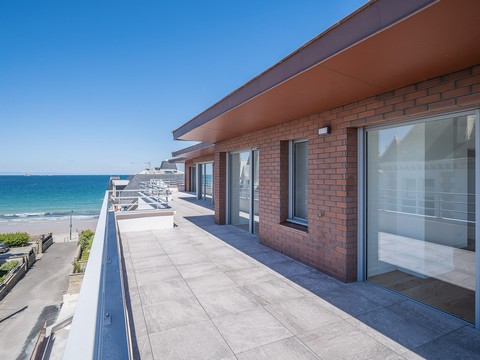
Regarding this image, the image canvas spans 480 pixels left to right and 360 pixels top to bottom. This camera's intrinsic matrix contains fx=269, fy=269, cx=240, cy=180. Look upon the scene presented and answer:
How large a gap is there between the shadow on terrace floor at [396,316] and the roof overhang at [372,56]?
2.64m

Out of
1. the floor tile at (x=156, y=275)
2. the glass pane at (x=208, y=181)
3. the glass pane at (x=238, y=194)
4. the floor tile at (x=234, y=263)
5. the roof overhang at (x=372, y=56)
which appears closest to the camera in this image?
the roof overhang at (x=372, y=56)

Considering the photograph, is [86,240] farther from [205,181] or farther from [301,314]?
[301,314]

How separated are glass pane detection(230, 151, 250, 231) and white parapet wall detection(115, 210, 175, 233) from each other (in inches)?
79.5

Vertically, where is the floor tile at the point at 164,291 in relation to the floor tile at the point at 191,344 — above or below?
above

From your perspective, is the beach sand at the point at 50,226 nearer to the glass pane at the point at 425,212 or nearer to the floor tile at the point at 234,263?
the floor tile at the point at 234,263

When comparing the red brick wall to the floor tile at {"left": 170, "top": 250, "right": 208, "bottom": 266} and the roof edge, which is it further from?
the floor tile at {"left": 170, "top": 250, "right": 208, "bottom": 266}

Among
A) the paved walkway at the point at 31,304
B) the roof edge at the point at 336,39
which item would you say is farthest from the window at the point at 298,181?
the paved walkway at the point at 31,304

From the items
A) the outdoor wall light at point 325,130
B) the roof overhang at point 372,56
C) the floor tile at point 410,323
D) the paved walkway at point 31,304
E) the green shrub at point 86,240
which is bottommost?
the paved walkway at point 31,304

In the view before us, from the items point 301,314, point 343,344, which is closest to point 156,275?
point 301,314

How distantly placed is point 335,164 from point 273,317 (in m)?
2.43

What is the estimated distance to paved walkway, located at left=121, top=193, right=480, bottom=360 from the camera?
98.0 inches

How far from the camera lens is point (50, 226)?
32.2 metres

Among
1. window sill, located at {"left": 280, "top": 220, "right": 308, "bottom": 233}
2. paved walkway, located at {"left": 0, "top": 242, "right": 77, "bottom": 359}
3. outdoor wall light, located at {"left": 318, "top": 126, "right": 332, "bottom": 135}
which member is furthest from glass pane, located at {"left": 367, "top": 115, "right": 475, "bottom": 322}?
paved walkway, located at {"left": 0, "top": 242, "right": 77, "bottom": 359}

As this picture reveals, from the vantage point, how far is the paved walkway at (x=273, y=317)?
249 centimetres
